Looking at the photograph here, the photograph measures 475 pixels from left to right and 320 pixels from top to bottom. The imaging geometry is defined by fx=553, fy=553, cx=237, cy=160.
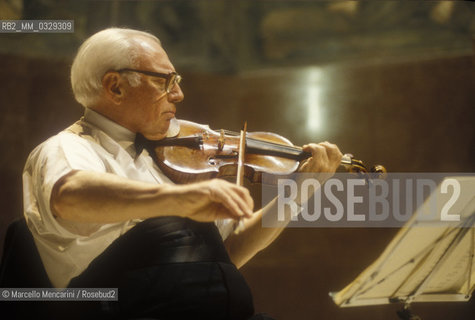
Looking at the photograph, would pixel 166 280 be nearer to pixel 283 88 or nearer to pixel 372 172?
pixel 372 172

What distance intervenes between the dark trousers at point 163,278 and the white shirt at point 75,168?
0.04m

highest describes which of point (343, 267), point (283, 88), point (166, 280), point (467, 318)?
point (283, 88)

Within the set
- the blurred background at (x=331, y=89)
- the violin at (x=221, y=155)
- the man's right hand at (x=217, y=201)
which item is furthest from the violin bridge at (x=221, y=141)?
the blurred background at (x=331, y=89)

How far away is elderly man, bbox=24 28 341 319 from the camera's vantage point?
4.06 ft

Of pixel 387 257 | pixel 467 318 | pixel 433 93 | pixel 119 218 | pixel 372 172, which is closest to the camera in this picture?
pixel 119 218

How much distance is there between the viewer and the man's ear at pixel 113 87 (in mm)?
1492

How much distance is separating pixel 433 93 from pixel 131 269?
1.62 metres

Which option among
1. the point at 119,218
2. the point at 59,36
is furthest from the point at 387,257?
the point at 59,36

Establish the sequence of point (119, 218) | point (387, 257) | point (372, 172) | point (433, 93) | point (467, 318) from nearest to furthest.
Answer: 1. point (119, 218)
2. point (387, 257)
3. point (372, 172)
4. point (467, 318)
5. point (433, 93)

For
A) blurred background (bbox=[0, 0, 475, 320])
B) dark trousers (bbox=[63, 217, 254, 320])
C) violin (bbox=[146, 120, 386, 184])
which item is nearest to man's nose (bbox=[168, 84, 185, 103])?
violin (bbox=[146, 120, 386, 184])

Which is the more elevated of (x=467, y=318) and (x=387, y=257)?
(x=387, y=257)

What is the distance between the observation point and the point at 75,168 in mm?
1276

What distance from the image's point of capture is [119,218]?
4.17 ft

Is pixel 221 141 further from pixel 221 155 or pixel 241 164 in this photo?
pixel 241 164
